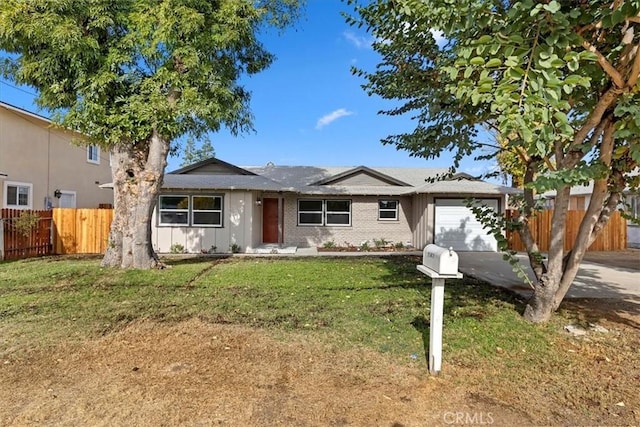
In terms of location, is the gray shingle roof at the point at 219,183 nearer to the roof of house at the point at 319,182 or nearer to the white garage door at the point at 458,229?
the roof of house at the point at 319,182

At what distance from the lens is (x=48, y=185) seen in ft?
55.7

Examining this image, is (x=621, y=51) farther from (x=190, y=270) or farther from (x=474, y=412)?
(x=190, y=270)

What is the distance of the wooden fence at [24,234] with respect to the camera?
11844mm

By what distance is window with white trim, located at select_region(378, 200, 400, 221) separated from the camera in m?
17.0

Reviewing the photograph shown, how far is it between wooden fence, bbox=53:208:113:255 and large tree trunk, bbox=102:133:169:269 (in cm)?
463

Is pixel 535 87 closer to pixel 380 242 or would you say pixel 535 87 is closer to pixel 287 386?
pixel 287 386

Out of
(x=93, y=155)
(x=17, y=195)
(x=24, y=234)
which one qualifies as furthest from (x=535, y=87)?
(x=93, y=155)

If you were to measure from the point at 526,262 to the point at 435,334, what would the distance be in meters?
10.3

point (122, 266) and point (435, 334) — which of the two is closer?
point (435, 334)

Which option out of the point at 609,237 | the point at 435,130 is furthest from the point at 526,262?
the point at 435,130

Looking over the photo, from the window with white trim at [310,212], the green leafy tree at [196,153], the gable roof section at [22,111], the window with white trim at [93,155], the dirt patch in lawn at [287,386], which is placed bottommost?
the dirt patch in lawn at [287,386]

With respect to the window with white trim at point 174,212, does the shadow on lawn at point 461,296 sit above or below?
below

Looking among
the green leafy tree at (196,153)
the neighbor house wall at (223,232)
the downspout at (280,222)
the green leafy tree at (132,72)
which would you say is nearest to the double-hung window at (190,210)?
the neighbor house wall at (223,232)

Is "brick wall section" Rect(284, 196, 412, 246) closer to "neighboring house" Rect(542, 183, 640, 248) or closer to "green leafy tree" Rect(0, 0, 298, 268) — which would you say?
"neighboring house" Rect(542, 183, 640, 248)
